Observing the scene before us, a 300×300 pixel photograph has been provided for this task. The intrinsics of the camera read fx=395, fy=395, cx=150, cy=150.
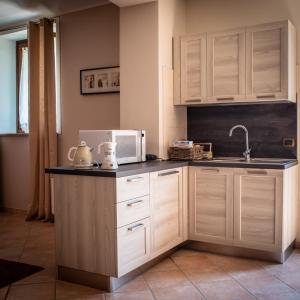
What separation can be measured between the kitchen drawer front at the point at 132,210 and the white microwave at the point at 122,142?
1.51 ft

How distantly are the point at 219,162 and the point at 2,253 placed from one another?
2094 mm

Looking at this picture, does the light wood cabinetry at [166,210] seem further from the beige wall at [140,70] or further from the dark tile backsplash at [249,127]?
the dark tile backsplash at [249,127]

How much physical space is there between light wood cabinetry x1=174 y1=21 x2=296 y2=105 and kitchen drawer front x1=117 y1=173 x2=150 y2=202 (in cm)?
119

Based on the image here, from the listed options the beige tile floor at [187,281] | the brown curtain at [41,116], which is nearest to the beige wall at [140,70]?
the beige tile floor at [187,281]

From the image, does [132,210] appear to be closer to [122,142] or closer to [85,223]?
[85,223]

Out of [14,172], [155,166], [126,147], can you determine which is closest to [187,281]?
[155,166]

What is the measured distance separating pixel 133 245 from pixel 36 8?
3183mm

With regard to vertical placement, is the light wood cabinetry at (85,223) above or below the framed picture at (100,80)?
below

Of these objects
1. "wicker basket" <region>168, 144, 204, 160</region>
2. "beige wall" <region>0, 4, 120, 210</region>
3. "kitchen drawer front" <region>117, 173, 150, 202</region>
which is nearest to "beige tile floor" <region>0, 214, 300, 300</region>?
"kitchen drawer front" <region>117, 173, 150, 202</region>

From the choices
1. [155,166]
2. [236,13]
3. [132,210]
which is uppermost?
[236,13]

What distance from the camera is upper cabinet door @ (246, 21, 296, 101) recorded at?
3338mm

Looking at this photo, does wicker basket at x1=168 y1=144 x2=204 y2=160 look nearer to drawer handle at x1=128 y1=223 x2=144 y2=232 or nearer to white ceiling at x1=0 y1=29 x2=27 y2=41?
drawer handle at x1=128 y1=223 x2=144 y2=232

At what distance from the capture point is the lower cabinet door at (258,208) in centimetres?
319

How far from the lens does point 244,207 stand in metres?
3.32
